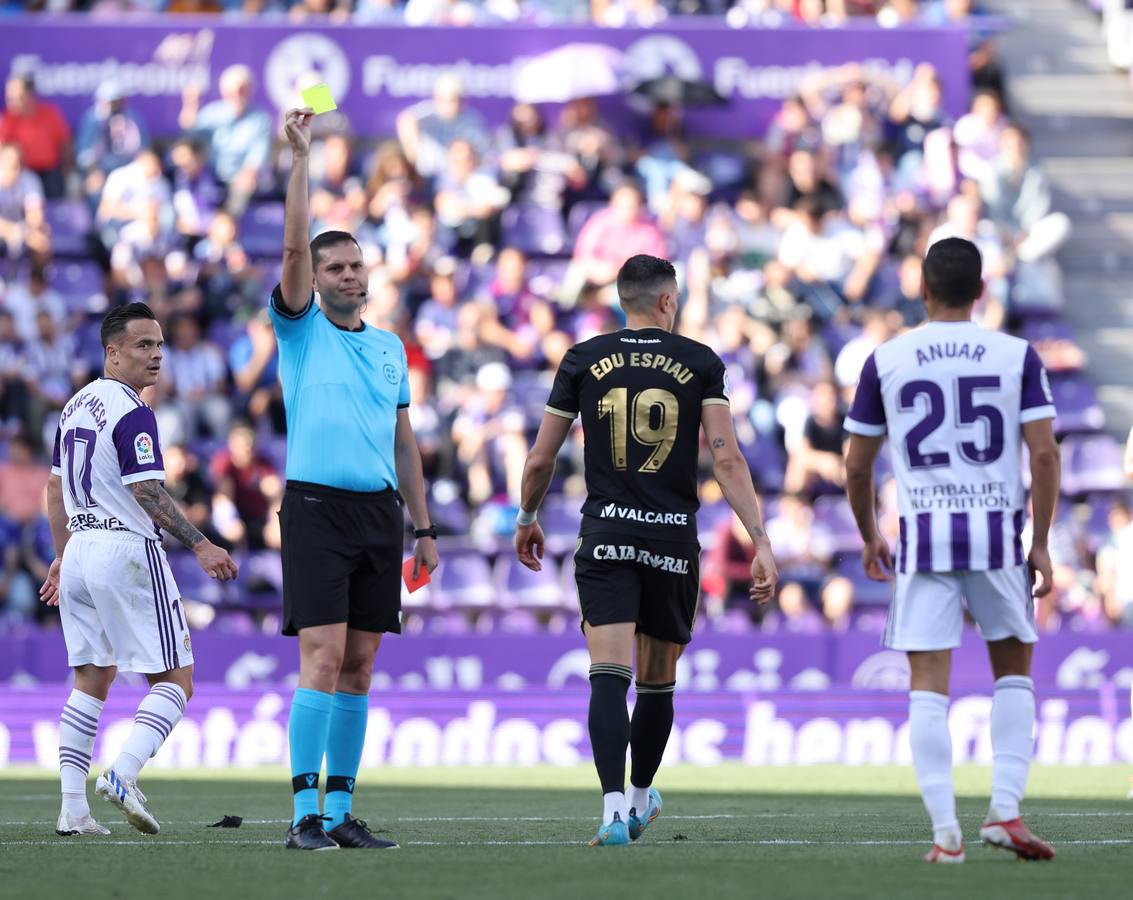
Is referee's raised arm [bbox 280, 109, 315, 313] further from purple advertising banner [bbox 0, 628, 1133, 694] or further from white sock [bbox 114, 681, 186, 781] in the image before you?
purple advertising banner [bbox 0, 628, 1133, 694]

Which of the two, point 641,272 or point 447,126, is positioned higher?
point 447,126

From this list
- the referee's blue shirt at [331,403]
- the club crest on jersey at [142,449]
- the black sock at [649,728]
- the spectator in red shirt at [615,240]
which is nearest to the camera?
the referee's blue shirt at [331,403]

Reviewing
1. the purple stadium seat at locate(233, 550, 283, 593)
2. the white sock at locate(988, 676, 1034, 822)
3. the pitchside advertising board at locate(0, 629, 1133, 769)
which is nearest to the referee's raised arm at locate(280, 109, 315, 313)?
the white sock at locate(988, 676, 1034, 822)

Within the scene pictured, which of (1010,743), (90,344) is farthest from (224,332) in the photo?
(1010,743)

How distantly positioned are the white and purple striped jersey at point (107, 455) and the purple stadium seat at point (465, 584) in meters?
8.49

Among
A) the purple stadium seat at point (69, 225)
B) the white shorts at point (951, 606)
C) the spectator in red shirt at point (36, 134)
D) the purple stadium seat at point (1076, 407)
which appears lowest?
the white shorts at point (951, 606)

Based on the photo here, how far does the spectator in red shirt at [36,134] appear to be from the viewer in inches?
805

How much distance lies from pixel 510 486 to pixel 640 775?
9666mm

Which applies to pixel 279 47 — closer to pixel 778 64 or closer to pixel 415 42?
pixel 415 42

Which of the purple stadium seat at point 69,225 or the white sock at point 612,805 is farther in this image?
the purple stadium seat at point 69,225

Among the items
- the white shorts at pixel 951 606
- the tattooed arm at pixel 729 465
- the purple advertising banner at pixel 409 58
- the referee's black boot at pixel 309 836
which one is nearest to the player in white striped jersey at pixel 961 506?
the white shorts at pixel 951 606

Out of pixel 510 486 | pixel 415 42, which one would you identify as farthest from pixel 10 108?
pixel 510 486

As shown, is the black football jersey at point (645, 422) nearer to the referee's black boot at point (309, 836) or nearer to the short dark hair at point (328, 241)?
the short dark hair at point (328, 241)

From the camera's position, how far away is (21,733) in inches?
615
